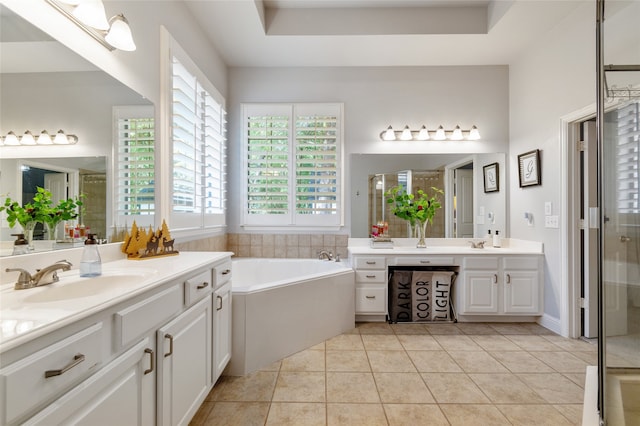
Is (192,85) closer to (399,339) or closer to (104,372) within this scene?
(104,372)

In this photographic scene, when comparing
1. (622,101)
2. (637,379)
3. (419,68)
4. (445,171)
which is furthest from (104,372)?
(419,68)

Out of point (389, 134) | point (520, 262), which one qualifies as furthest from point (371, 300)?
point (389, 134)

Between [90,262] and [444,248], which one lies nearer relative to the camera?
[90,262]

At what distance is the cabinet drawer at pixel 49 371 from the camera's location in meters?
0.63

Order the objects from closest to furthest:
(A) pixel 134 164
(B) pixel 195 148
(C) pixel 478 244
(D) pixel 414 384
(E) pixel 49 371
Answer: (E) pixel 49 371 → (A) pixel 134 164 → (D) pixel 414 384 → (B) pixel 195 148 → (C) pixel 478 244

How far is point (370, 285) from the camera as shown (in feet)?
10.4

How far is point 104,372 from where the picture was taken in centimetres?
91

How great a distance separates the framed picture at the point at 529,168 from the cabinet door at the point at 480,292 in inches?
41.4

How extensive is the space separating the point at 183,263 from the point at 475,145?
349 cm

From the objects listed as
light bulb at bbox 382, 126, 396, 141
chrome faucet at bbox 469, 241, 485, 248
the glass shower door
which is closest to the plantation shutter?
the glass shower door

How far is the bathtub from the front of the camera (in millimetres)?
2215

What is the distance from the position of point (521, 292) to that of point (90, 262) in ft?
11.9

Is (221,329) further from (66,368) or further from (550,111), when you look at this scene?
(550,111)

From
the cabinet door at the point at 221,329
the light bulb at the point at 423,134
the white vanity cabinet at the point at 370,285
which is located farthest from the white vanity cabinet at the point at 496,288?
the cabinet door at the point at 221,329
